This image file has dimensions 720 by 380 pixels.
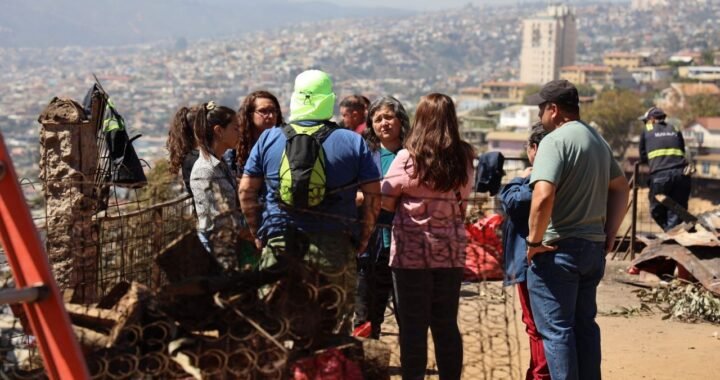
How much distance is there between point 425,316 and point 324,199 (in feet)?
2.82

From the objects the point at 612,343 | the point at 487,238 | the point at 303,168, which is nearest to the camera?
the point at 303,168

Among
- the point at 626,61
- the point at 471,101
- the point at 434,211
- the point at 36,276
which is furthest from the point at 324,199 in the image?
the point at 626,61

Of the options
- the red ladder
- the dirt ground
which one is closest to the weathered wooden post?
the dirt ground

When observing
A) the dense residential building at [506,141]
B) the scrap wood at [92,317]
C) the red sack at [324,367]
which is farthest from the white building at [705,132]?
the scrap wood at [92,317]

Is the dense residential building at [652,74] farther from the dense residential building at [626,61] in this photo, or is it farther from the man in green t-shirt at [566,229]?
the man in green t-shirt at [566,229]

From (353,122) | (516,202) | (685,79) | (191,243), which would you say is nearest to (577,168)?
(516,202)

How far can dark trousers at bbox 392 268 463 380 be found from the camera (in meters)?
5.16

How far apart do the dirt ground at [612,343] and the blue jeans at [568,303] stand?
0.16 m

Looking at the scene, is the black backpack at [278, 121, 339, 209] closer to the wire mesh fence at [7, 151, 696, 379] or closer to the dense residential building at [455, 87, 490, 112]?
the wire mesh fence at [7, 151, 696, 379]

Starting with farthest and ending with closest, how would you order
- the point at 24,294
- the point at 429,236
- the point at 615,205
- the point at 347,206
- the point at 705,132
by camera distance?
the point at 705,132, the point at 615,205, the point at 429,236, the point at 347,206, the point at 24,294

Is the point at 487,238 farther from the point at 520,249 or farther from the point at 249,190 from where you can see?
the point at 249,190

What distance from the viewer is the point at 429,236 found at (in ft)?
17.0

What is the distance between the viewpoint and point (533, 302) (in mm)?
5211

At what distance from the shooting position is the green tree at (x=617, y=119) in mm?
91562
